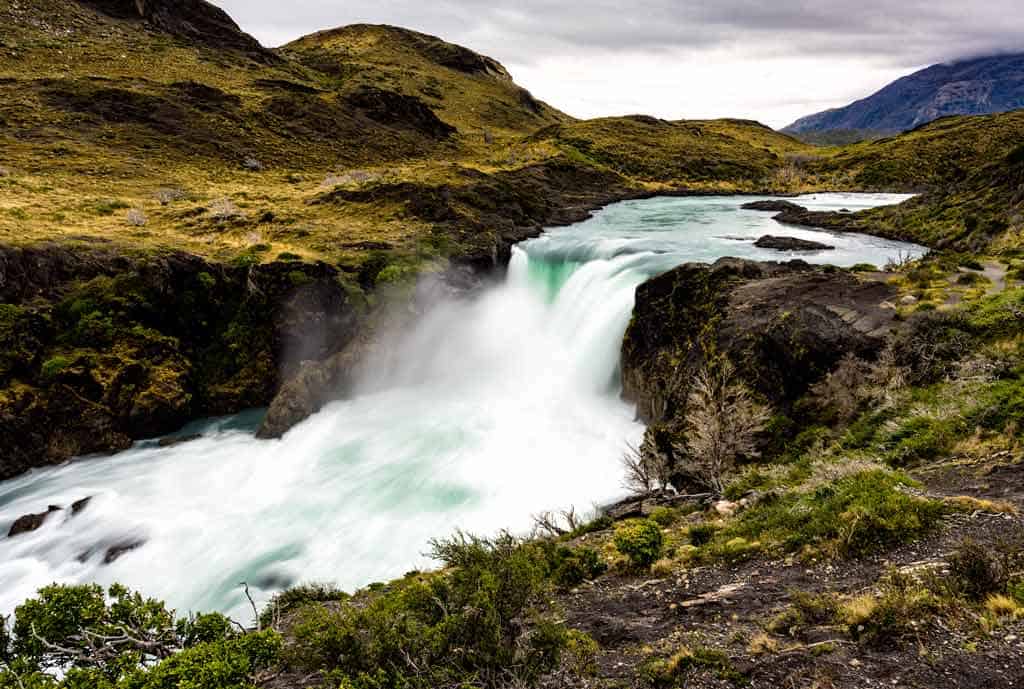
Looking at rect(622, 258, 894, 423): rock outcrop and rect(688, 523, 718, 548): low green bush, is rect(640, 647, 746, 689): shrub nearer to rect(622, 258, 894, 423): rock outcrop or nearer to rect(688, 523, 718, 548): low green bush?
rect(688, 523, 718, 548): low green bush

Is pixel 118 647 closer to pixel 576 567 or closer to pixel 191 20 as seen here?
pixel 576 567

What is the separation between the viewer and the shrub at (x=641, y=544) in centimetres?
1334

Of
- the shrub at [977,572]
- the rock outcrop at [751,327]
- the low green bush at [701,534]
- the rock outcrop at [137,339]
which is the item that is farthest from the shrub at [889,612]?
the rock outcrop at [137,339]

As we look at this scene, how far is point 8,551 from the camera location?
22.6 m

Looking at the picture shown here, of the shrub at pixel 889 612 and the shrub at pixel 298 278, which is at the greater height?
the shrub at pixel 298 278

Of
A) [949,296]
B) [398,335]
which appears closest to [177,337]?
[398,335]

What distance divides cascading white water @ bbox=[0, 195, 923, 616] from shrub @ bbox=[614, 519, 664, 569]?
10.4m

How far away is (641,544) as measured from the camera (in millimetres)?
13547

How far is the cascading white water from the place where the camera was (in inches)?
Result: 877

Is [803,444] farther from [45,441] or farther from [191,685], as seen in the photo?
[45,441]

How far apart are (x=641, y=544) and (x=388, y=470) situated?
1833cm

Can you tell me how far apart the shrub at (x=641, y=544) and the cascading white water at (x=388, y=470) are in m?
10.4

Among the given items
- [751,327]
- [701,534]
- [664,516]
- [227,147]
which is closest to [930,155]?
[751,327]

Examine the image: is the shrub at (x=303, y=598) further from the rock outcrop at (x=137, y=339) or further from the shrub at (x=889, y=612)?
the rock outcrop at (x=137, y=339)
